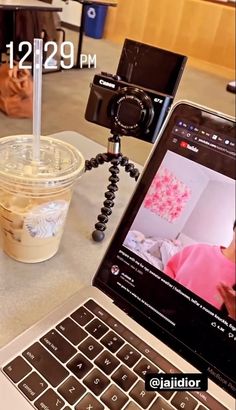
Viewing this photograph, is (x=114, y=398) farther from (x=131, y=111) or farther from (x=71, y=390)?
(x=131, y=111)

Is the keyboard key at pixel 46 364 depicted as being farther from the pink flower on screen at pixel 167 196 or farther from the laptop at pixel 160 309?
the pink flower on screen at pixel 167 196

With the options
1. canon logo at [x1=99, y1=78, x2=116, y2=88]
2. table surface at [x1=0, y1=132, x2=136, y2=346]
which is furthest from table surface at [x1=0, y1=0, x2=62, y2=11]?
table surface at [x1=0, y1=132, x2=136, y2=346]

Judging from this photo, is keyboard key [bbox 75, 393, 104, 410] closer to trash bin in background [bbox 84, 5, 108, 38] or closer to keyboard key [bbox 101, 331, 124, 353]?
keyboard key [bbox 101, 331, 124, 353]

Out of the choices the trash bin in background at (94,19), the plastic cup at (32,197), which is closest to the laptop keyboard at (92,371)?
the plastic cup at (32,197)

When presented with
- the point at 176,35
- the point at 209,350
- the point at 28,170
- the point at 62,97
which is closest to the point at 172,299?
the point at 209,350

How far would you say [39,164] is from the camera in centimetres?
49

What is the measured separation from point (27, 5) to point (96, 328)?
0.59m

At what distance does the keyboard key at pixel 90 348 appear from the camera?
1.22 ft

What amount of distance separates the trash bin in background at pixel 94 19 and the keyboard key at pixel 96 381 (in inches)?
21.2

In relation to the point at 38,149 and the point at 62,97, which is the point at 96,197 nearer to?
the point at 38,149

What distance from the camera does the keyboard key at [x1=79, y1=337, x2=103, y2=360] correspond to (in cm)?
37

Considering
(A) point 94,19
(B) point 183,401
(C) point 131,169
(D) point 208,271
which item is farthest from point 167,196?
(A) point 94,19

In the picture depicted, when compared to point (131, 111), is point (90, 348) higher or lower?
lower

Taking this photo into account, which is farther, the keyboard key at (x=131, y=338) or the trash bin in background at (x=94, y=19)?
the trash bin in background at (x=94, y=19)
